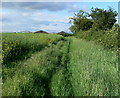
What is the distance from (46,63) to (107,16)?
21.9m

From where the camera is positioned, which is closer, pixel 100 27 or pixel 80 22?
pixel 100 27

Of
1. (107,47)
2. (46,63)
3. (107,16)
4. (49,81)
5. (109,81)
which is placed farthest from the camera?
(107,16)

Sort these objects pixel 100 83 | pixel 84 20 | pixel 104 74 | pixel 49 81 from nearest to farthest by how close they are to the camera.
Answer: pixel 100 83, pixel 104 74, pixel 49 81, pixel 84 20

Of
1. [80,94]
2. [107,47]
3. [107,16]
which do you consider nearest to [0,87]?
[80,94]

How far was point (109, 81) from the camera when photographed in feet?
13.1

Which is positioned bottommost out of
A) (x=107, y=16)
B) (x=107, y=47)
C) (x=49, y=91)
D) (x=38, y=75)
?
(x=49, y=91)

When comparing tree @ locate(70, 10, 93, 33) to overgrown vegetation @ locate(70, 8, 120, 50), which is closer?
overgrown vegetation @ locate(70, 8, 120, 50)

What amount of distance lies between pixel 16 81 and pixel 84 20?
43219mm

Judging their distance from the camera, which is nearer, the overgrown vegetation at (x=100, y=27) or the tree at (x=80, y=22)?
the overgrown vegetation at (x=100, y=27)

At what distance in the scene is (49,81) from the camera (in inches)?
198

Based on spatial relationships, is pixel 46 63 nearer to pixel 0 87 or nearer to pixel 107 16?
pixel 0 87

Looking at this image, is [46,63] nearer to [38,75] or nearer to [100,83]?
[38,75]

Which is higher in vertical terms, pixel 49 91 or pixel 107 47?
pixel 107 47

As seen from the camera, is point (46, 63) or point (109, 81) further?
point (46, 63)
